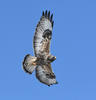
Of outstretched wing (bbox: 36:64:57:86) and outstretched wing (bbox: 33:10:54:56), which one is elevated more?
outstretched wing (bbox: 33:10:54:56)

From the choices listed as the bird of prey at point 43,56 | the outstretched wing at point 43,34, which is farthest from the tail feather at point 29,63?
the outstretched wing at point 43,34

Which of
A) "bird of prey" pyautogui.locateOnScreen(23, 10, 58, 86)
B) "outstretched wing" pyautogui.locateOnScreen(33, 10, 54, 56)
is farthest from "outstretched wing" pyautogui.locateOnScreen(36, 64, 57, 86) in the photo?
"outstretched wing" pyautogui.locateOnScreen(33, 10, 54, 56)

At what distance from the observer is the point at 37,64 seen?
2453 cm

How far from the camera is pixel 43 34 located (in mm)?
25703

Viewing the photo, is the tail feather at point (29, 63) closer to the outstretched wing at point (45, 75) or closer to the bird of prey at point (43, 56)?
the bird of prey at point (43, 56)

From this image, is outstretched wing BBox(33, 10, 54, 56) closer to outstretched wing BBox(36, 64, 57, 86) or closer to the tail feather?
the tail feather

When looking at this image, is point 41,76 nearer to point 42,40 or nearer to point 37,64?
point 37,64

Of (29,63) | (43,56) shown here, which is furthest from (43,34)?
(29,63)

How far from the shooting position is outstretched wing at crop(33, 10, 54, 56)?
2484 cm

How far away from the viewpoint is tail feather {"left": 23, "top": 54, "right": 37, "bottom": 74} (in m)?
23.8

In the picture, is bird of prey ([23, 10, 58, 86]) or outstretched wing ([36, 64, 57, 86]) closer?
bird of prey ([23, 10, 58, 86])

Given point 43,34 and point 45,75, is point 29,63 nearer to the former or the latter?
point 45,75

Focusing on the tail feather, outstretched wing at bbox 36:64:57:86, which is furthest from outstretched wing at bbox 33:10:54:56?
outstretched wing at bbox 36:64:57:86

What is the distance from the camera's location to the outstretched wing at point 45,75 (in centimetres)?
2481
